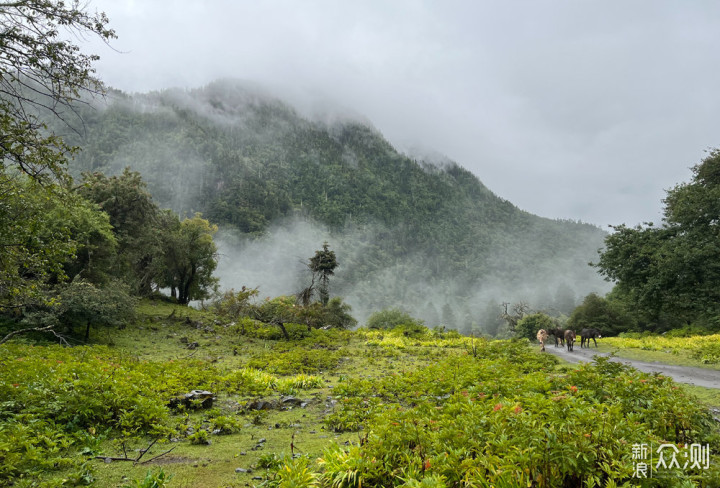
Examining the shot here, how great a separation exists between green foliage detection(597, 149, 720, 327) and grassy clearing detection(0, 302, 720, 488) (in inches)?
866

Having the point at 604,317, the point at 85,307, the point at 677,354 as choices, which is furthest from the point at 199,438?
the point at 604,317

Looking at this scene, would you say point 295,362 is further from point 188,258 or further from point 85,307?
point 188,258

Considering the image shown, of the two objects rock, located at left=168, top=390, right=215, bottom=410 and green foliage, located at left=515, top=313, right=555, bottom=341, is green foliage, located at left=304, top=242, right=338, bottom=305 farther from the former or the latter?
rock, located at left=168, top=390, right=215, bottom=410

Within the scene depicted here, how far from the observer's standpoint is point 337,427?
26.1 ft

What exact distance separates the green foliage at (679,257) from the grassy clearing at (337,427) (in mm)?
22004

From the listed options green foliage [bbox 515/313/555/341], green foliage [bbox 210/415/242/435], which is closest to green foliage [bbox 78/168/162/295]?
green foliage [bbox 210/415/242/435]

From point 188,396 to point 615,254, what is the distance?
110ft

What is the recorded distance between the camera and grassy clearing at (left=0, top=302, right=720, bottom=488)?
4.09m

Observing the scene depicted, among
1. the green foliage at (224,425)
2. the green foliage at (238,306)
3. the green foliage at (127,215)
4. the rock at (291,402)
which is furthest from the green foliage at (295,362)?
the green foliage at (127,215)

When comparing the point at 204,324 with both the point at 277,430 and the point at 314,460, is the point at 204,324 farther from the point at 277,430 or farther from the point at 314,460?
the point at 314,460

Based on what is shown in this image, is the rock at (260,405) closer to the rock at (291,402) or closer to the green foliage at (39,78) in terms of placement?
the rock at (291,402)

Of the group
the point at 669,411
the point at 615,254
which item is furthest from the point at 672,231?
the point at 669,411

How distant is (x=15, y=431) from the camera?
5484mm

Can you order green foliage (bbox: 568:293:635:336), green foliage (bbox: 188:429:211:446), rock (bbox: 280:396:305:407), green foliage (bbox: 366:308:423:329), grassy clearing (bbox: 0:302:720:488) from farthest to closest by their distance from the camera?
green foliage (bbox: 568:293:635:336), green foliage (bbox: 366:308:423:329), rock (bbox: 280:396:305:407), green foliage (bbox: 188:429:211:446), grassy clearing (bbox: 0:302:720:488)
